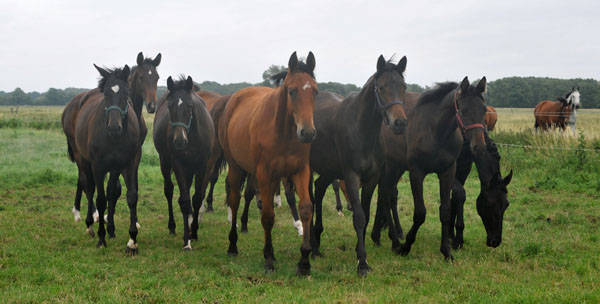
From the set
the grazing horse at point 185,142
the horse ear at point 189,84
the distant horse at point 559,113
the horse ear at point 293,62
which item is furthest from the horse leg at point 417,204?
the distant horse at point 559,113

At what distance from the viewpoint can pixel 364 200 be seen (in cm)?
592

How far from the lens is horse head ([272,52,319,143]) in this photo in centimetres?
448

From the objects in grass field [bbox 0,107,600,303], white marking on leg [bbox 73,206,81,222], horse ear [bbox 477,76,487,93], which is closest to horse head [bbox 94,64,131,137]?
grass field [bbox 0,107,600,303]

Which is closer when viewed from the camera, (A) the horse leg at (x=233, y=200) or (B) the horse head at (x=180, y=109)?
Answer: (A) the horse leg at (x=233, y=200)

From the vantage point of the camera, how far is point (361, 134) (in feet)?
17.3

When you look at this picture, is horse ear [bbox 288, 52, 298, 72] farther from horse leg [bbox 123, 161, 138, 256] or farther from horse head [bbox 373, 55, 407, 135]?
horse leg [bbox 123, 161, 138, 256]

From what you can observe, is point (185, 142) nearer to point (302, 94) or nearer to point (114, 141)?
point (114, 141)

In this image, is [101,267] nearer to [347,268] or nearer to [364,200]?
[347,268]

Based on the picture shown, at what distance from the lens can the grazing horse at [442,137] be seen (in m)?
5.49

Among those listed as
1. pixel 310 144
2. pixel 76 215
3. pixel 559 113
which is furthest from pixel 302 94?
pixel 559 113

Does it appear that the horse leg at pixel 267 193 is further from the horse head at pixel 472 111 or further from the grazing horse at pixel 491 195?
the grazing horse at pixel 491 195

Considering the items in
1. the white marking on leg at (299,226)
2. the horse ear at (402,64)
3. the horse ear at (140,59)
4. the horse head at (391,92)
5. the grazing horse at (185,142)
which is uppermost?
the horse ear at (140,59)

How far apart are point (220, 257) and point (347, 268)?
67.7 inches

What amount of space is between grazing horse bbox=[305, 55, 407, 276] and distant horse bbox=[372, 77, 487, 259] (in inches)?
23.5
